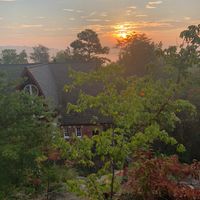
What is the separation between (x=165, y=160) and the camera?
11992mm

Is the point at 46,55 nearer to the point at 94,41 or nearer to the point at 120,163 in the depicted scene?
the point at 94,41

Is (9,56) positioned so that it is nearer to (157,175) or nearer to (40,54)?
(40,54)

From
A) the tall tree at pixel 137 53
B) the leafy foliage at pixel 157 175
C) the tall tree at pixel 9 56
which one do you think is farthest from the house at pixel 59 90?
the tall tree at pixel 9 56

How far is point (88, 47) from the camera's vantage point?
171ft

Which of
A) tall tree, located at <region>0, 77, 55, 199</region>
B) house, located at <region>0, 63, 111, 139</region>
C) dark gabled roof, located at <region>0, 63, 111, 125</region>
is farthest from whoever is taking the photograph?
dark gabled roof, located at <region>0, 63, 111, 125</region>

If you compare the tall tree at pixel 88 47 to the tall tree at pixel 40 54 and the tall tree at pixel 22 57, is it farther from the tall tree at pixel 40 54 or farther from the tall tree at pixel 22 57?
the tall tree at pixel 40 54

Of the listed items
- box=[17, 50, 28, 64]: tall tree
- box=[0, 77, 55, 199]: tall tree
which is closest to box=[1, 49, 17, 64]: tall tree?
box=[17, 50, 28, 64]: tall tree

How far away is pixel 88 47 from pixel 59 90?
17.4m

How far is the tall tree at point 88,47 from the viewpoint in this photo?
50.9 metres

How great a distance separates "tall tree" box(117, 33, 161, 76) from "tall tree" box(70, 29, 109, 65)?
5782 millimetres

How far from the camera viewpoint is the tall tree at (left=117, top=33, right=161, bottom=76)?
4369 centimetres

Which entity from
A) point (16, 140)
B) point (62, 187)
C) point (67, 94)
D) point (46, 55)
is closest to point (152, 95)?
point (16, 140)

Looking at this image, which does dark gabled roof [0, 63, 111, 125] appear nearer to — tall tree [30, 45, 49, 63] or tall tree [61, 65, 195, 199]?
tall tree [61, 65, 195, 199]

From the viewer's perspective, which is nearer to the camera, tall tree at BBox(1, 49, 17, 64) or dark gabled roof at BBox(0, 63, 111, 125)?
dark gabled roof at BBox(0, 63, 111, 125)
